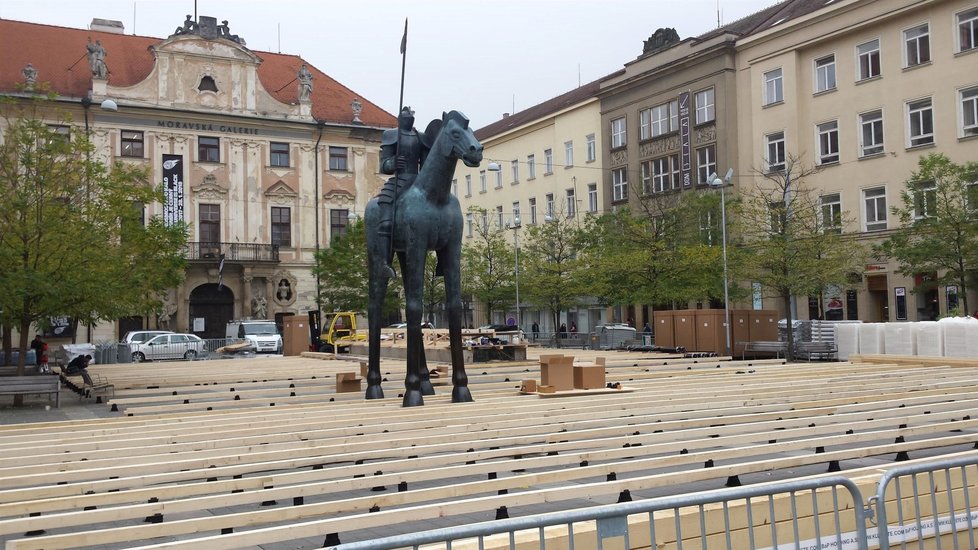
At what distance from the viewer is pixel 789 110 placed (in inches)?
1742

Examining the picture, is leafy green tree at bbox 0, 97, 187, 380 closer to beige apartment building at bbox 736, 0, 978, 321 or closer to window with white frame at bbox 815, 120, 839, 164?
beige apartment building at bbox 736, 0, 978, 321

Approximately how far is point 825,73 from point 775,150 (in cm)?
440

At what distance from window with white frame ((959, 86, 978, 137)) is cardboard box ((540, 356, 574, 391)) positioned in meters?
31.6

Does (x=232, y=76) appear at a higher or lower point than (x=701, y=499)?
higher

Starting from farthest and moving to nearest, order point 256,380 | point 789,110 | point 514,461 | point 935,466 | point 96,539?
point 789,110 < point 256,380 < point 514,461 < point 935,466 < point 96,539

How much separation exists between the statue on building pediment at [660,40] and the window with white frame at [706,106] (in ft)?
17.7

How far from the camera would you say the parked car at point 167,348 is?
42125 millimetres

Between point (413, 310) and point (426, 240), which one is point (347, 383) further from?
point (426, 240)

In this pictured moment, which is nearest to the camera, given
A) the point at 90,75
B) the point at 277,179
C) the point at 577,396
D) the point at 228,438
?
the point at 228,438

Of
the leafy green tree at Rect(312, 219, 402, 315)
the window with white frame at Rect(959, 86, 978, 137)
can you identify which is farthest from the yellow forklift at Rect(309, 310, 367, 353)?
the window with white frame at Rect(959, 86, 978, 137)

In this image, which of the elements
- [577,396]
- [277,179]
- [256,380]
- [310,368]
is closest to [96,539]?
[577,396]

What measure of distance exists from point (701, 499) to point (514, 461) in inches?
104

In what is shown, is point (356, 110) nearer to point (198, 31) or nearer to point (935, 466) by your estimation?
point (198, 31)

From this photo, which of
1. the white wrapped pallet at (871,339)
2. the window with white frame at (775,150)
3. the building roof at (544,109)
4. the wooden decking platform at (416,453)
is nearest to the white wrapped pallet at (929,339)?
the white wrapped pallet at (871,339)
